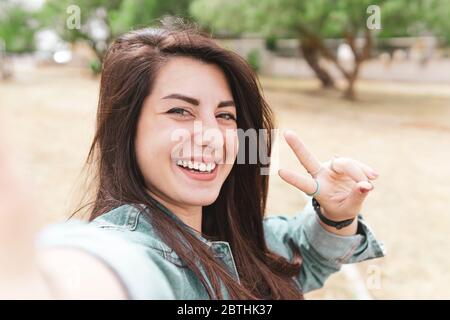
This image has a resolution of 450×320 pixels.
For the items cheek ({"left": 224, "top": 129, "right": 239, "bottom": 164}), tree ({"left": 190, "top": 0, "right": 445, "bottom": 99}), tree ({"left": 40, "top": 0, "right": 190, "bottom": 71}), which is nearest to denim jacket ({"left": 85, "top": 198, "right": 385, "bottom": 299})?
cheek ({"left": 224, "top": 129, "right": 239, "bottom": 164})

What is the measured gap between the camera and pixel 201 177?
2.23 feet

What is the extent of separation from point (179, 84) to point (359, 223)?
384 millimetres

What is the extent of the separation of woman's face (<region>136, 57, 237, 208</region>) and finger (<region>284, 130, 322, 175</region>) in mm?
80

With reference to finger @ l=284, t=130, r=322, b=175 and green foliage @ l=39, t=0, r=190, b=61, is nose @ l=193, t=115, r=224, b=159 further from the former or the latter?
green foliage @ l=39, t=0, r=190, b=61

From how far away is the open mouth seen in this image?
2.18ft

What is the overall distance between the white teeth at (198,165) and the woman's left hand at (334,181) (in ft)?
0.33

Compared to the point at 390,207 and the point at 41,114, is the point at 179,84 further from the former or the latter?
the point at 41,114

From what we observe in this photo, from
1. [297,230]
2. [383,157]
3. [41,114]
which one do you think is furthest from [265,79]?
[297,230]

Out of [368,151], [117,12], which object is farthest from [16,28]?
[368,151]

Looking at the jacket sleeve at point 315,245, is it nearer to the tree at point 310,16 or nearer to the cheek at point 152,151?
the cheek at point 152,151

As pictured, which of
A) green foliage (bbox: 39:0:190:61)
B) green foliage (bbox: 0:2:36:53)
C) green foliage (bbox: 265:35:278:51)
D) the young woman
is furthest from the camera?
green foliage (bbox: 265:35:278:51)

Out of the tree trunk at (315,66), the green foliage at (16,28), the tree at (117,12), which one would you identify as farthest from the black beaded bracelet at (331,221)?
the green foliage at (16,28)

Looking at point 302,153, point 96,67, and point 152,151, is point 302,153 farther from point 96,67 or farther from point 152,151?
point 96,67

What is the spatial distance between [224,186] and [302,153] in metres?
0.13
